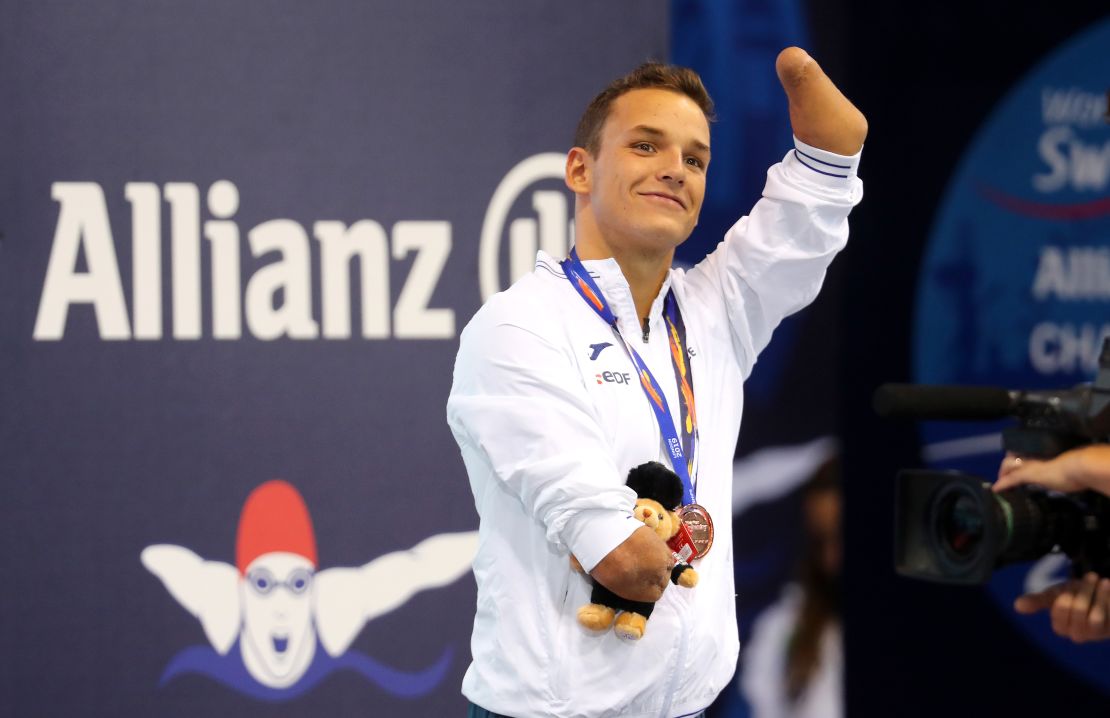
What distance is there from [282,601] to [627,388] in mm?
1280

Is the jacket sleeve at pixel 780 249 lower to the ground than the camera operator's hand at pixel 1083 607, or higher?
higher

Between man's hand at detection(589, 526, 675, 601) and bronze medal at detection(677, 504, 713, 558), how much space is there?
0.13 m

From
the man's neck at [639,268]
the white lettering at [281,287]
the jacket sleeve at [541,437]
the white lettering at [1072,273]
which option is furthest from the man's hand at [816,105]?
the white lettering at [1072,273]

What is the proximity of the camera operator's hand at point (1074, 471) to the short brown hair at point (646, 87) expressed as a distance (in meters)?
0.92

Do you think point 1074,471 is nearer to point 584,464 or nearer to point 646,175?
point 584,464

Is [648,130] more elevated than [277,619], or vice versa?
[648,130]

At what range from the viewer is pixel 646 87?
2.18 metres

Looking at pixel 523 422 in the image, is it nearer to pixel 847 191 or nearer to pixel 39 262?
pixel 847 191

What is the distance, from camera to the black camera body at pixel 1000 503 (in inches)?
59.7

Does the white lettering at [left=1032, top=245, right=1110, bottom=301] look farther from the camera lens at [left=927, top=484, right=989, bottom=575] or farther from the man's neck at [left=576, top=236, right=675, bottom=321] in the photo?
the camera lens at [left=927, top=484, right=989, bottom=575]

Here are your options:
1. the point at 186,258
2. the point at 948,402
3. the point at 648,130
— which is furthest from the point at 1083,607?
the point at 186,258

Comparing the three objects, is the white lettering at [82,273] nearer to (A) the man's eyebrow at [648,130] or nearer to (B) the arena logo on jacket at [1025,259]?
(A) the man's eyebrow at [648,130]

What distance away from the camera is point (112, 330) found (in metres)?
2.80

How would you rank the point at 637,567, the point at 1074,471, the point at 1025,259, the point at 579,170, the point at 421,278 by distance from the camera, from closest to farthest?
the point at 1074,471 → the point at 637,567 → the point at 579,170 → the point at 421,278 → the point at 1025,259
